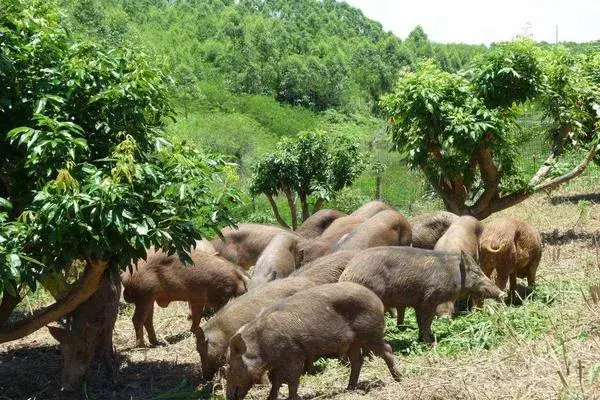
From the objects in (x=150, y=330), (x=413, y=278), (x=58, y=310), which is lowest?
(x=150, y=330)

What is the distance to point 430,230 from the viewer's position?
1405cm

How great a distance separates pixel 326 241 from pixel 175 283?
3.01 metres

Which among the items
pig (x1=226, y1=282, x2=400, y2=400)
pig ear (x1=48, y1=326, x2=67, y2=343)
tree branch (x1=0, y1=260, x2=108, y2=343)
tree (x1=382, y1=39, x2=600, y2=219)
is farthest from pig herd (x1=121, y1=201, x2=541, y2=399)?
tree (x1=382, y1=39, x2=600, y2=219)

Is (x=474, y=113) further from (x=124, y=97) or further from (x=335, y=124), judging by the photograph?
(x=335, y=124)

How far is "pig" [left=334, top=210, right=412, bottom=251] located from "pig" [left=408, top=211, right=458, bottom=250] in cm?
62

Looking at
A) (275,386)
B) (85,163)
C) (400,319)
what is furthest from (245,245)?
(85,163)

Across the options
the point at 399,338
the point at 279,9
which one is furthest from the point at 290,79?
the point at 399,338

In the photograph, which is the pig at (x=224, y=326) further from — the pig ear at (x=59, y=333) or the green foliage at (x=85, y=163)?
the pig ear at (x=59, y=333)

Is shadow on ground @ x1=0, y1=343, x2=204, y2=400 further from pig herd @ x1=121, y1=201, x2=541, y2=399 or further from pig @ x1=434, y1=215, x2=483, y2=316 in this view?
pig @ x1=434, y1=215, x2=483, y2=316

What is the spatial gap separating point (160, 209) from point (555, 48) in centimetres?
1225

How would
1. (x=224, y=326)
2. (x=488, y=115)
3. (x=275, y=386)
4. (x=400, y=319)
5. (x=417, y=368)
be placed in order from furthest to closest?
(x=488, y=115), (x=400, y=319), (x=224, y=326), (x=417, y=368), (x=275, y=386)

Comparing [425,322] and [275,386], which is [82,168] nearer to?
[275,386]

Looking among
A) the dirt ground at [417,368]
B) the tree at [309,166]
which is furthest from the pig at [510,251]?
the tree at [309,166]

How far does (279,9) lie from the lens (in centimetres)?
13312
